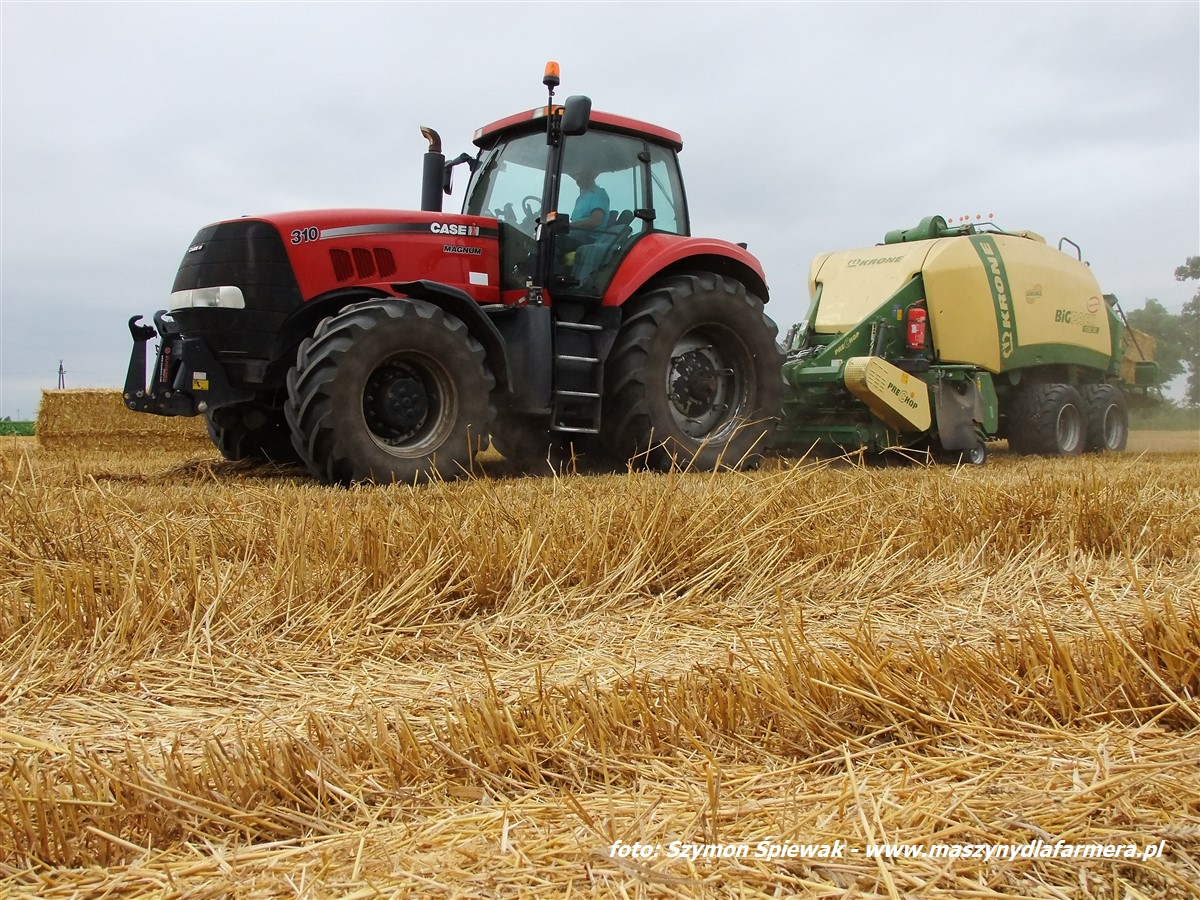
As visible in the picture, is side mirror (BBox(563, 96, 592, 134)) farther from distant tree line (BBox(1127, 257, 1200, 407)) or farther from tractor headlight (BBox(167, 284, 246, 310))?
distant tree line (BBox(1127, 257, 1200, 407))

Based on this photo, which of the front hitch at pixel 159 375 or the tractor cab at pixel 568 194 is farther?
the tractor cab at pixel 568 194

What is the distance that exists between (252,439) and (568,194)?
247cm

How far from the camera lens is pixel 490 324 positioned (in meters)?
5.55

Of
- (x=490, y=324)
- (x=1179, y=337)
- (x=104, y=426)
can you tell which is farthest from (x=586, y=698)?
(x=1179, y=337)

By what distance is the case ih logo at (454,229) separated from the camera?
5738 millimetres

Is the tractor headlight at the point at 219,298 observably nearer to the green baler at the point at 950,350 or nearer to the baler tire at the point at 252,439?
the baler tire at the point at 252,439

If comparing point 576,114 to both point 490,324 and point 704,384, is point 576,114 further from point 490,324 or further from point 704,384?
point 704,384

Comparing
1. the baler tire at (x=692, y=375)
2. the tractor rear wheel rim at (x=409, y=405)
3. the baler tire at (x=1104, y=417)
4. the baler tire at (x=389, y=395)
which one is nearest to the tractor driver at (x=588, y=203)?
the baler tire at (x=692, y=375)

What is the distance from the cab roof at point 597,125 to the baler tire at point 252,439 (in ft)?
7.19

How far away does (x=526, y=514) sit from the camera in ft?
10.3

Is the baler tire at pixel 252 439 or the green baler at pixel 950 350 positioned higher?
the green baler at pixel 950 350

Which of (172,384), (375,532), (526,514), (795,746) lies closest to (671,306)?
(172,384)

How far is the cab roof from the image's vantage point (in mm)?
6199

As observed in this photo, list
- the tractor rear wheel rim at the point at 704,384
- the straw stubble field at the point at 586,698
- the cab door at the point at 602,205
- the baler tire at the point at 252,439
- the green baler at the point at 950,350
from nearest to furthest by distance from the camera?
the straw stubble field at the point at 586,698 → the cab door at the point at 602,205 → the baler tire at the point at 252,439 → the tractor rear wheel rim at the point at 704,384 → the green baler at the point at 950,350
